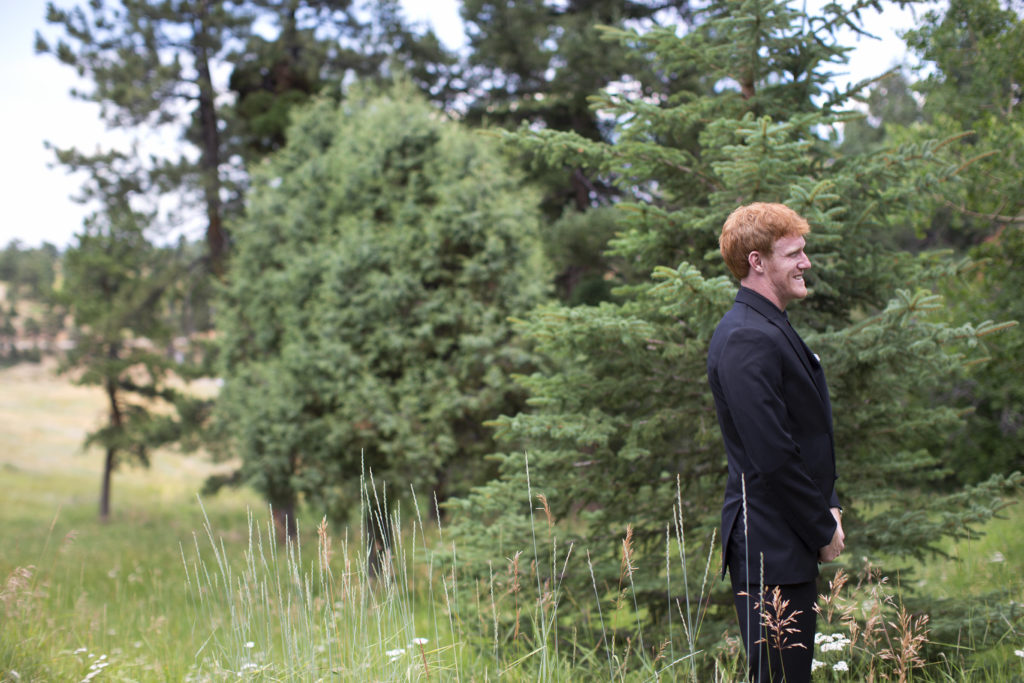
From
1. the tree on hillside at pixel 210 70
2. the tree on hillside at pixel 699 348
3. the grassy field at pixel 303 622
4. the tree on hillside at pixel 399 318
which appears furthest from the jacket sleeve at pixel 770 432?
the tree on hillside at pixel 210 70

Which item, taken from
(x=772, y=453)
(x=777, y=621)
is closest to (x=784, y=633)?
(x=777, y=621)

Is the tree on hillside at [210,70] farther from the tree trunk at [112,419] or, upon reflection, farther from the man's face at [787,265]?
the man's face at [787,265]

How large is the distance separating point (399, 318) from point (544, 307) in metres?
5.05

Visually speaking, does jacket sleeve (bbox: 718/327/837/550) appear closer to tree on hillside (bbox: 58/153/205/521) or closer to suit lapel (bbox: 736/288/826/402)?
suit lapel (bbox: 736/288/826/402)

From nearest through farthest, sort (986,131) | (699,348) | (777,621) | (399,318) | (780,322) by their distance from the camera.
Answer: (777,621), (780,322), (699,348), (986,131), (399,318)

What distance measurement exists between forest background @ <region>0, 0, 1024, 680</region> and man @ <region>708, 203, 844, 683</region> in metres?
0.24

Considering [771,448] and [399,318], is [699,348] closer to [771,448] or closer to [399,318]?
[771,448]

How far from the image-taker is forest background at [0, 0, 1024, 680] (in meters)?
3.99

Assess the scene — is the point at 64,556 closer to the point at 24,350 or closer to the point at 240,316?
the point at 240,316

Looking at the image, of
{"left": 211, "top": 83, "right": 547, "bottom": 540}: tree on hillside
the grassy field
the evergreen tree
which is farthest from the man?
{"left": 211, "top": 83, "right": 547, "bottom": 540}: tree on hillside

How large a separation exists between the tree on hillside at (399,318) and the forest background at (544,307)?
0.06 m

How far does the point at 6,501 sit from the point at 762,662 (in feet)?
81.2

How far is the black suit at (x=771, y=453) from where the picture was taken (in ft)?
8.30

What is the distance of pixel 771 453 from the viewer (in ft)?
8.23
